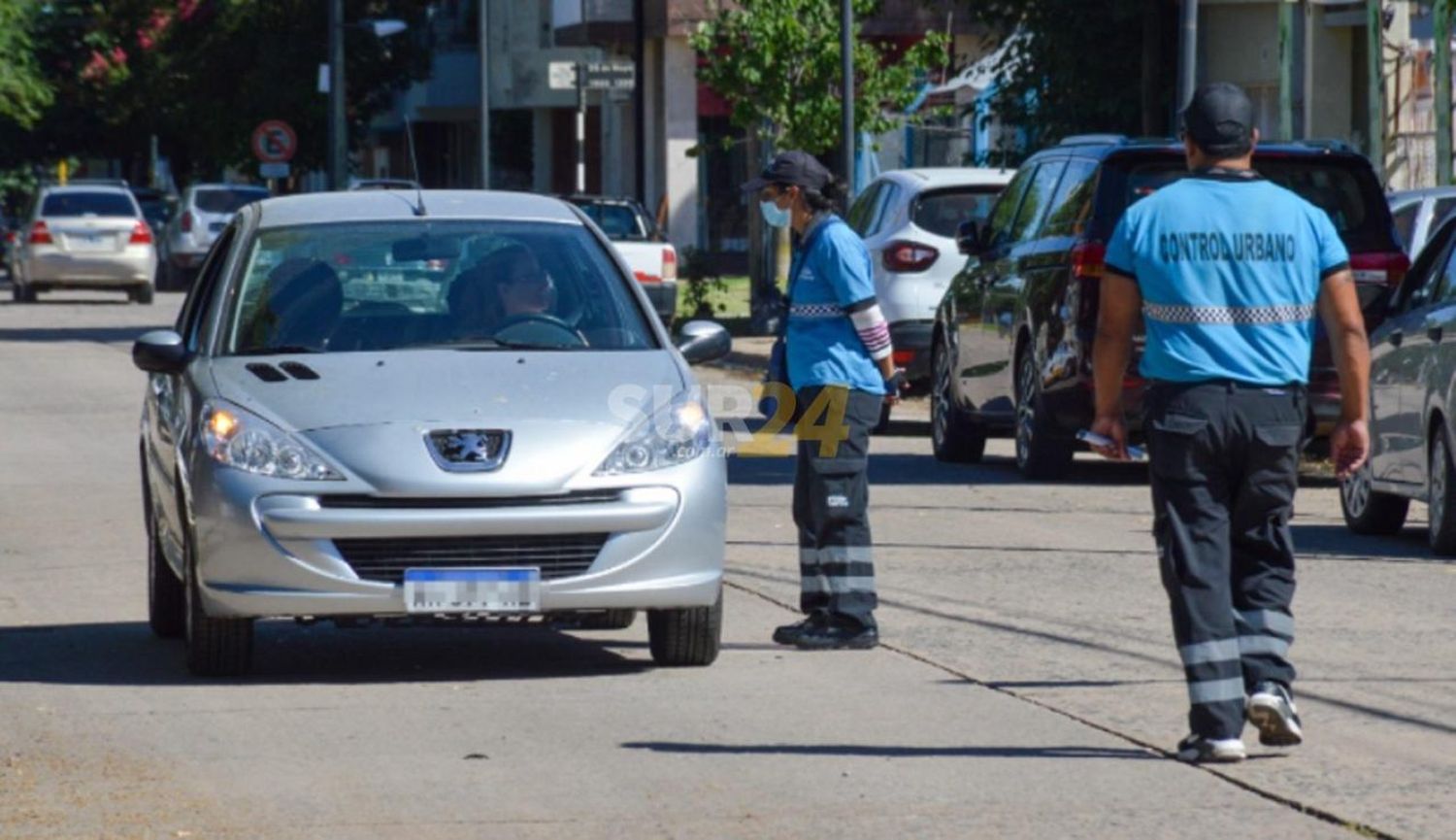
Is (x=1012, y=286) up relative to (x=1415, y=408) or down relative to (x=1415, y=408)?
up

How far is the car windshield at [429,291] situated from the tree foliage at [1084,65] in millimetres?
18329

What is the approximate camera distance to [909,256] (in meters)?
21.3

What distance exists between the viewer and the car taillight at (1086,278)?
15930mm

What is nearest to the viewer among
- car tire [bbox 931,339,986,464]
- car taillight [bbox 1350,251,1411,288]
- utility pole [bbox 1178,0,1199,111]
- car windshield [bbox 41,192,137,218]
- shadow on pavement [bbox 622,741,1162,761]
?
shadow on pavement [bbox 622,741,1162,761]

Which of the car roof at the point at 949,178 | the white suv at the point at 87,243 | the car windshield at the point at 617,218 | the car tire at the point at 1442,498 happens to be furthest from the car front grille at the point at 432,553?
the white suv at the point at 87,243

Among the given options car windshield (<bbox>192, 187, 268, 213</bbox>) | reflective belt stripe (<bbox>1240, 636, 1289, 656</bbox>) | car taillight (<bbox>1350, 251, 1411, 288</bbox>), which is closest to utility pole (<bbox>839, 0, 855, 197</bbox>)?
car taillight (<bbox>1350, 251, 1411, 288</bbox>)

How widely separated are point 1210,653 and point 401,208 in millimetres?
3987

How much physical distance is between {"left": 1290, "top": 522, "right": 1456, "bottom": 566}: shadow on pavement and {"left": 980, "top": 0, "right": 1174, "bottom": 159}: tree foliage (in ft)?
45.5

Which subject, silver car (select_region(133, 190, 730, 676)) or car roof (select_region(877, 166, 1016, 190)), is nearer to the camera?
silver car (select_region(133, 190, 730, 676))

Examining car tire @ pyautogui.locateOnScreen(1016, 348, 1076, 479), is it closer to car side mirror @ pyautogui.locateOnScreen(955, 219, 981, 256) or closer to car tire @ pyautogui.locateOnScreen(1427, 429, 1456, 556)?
car side mirror @ pyautogui.locateOnScreen(955, 219, 981, 256)

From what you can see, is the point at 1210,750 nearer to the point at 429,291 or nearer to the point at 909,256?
the point at 429,291

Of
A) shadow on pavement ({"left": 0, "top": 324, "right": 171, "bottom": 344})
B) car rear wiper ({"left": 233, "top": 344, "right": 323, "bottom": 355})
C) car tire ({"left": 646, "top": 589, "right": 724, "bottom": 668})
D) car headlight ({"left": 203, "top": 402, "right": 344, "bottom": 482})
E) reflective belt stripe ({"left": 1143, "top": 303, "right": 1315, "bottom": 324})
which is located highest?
reflective belt stripe ({"left": 1143, "top": 303, "right": 1315, "bottom": 324})

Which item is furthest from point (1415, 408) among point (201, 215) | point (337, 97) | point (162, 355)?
point (201, 215)

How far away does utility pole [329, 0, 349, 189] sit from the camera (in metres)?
45.8
